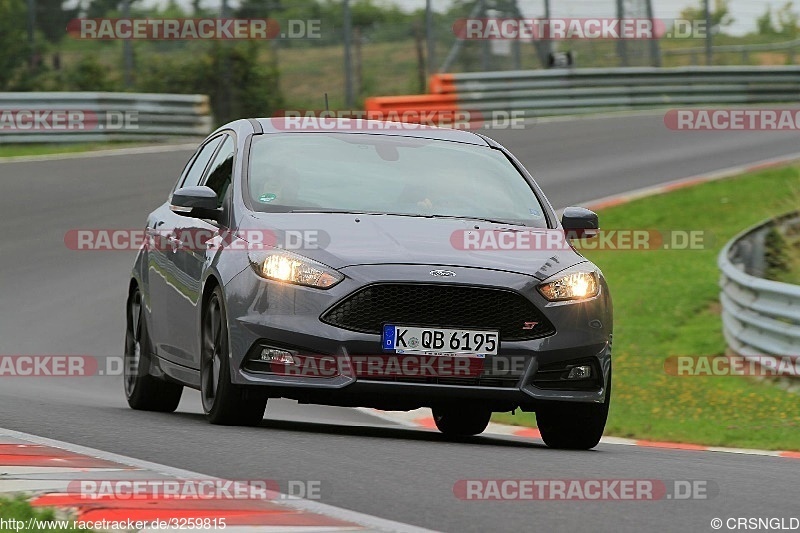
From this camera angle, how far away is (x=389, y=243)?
857 cm

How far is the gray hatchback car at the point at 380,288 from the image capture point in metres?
8.35

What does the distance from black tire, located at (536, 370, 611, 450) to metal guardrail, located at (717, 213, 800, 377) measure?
4.61 meters

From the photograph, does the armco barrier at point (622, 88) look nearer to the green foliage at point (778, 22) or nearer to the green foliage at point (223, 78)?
the green foliage at point (778, 22)

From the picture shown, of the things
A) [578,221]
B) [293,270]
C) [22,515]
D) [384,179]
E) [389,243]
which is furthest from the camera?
[578,221]

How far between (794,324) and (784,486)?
21.6 feet

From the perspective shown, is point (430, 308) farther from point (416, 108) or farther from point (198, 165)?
point (416, 108)

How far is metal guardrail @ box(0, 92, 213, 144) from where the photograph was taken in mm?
26000

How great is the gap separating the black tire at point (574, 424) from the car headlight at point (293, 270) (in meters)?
1.37

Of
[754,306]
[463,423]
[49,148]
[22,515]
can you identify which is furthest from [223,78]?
[22,515]

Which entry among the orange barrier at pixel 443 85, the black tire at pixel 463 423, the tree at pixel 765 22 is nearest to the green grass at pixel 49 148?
the orange barrier at pixel 443 85

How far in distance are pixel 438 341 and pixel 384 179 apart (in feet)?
4.67

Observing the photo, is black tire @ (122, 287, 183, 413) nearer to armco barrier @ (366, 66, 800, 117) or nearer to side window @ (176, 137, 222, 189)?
side window @ (176, 137, 222, 189)

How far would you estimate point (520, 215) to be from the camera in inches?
376

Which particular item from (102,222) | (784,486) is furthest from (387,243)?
(102,222)
